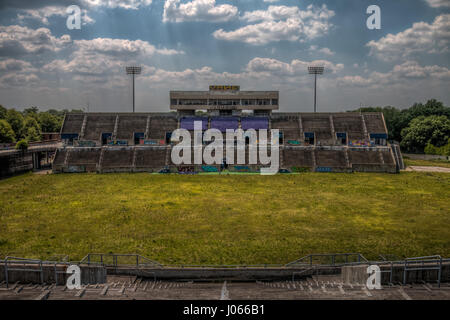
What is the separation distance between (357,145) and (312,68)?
109 feet

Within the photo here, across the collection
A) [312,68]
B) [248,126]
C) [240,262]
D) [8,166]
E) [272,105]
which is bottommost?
[240,262]

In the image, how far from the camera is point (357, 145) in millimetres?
67375

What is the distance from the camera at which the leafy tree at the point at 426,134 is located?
83.7 m

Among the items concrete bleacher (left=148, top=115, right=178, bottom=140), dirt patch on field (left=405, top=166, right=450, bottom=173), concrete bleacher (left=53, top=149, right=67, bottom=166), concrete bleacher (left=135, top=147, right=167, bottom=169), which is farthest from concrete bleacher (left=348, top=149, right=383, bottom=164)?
concrete bleacher (left=53, top=149, right=67, bottom=166)

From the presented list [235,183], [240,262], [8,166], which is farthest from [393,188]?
[8,166]

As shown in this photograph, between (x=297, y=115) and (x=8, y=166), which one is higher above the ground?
A: (x=297, y=115)

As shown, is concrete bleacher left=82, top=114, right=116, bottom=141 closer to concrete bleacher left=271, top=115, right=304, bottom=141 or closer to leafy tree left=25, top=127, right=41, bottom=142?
leafy tree left=25, top=127, right=41, bottom=142

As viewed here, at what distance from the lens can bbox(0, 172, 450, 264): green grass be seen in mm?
23156

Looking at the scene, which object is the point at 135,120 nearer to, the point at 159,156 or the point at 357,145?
the point at 159,156

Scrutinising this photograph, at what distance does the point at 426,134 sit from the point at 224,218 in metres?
80.3

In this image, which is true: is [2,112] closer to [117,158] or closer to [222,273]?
[117,158]

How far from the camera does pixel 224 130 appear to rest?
76.4m

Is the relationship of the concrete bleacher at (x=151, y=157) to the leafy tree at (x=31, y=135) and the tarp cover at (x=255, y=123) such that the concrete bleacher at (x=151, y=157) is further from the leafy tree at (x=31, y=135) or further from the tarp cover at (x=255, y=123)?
the leafy tree at (x=31, y=135)

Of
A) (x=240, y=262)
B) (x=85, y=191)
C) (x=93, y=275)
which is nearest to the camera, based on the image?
(x=93, y=275)
